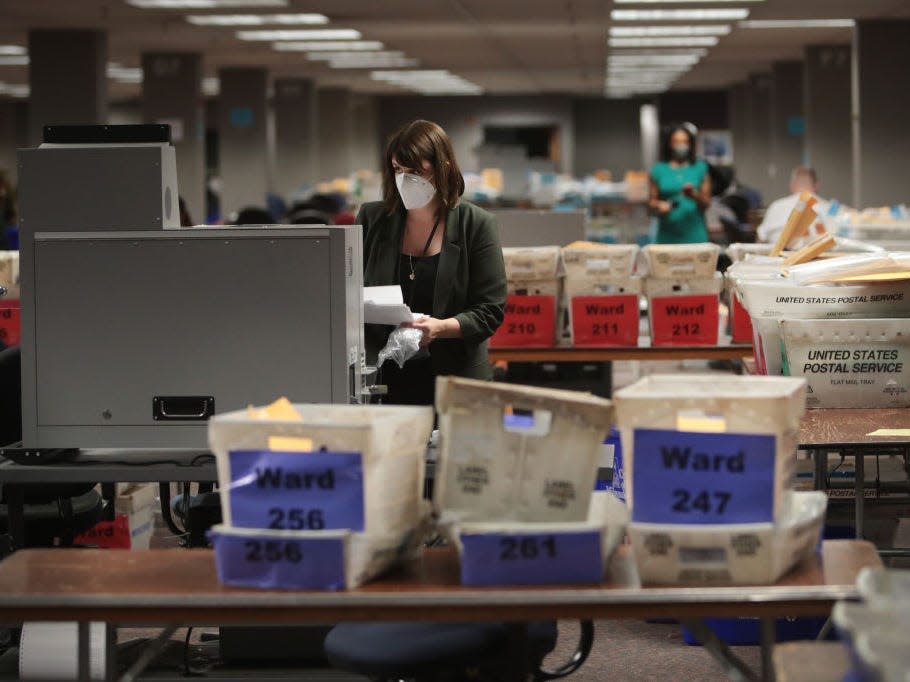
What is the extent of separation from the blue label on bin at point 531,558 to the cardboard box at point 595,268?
352cm

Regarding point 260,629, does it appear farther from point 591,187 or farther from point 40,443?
point 591,187

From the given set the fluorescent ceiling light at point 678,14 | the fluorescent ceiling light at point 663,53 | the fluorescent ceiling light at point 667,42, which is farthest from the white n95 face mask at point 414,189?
the fluorescent ceiling light at point 663,53

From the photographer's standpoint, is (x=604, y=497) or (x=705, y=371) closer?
(x=604, y=497)

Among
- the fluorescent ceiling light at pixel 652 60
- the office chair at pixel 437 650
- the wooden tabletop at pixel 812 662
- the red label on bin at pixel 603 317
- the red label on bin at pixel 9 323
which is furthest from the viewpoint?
the fluorescent ceiling light at pixel 652 60

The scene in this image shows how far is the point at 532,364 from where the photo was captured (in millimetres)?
6262

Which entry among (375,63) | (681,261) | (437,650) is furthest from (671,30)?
(437,650)

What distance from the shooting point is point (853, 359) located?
12.3 ft

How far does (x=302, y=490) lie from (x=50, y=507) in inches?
86.2

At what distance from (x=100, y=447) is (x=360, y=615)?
0.91 metres

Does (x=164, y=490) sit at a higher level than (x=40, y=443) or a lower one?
lower

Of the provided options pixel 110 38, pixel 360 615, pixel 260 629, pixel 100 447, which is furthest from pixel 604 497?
pixel 110 38

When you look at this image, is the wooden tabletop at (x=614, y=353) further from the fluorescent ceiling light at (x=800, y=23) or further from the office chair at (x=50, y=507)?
the fluorescent ceiling light at (x=800, y=23)

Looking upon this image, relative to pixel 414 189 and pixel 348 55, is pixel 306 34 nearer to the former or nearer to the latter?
pixel 348 55

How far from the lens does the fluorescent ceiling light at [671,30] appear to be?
46.5ft
